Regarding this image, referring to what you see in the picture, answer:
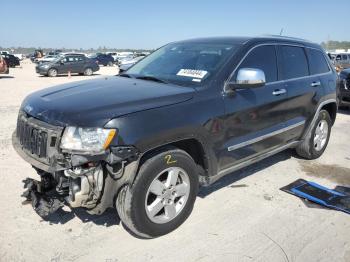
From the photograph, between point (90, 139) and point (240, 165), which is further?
point (240, 165)

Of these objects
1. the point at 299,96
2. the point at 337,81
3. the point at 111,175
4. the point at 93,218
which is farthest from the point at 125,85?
→ the point at 337,81

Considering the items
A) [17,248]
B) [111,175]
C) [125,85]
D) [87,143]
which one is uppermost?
[125,85]

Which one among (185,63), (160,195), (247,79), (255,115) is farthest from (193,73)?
(160,195)

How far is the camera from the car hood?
9.62ft

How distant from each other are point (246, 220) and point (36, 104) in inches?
97.3

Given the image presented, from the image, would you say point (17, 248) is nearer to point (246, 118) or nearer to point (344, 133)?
point (246, 118)

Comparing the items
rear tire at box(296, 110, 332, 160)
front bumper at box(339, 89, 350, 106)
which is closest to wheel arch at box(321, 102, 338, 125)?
rear tire at box(296, 110, 332, 160)

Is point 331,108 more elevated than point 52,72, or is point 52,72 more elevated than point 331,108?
point 331,108

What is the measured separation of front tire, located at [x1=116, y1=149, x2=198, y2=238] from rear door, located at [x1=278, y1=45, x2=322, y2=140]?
6.47 feet

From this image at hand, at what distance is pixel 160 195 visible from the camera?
3.35 meters

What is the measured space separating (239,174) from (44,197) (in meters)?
2.77

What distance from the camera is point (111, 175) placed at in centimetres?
296

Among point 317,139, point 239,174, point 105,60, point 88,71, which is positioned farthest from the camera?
point 105,60

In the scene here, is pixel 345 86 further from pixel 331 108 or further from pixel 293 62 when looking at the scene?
pixel 293 62
